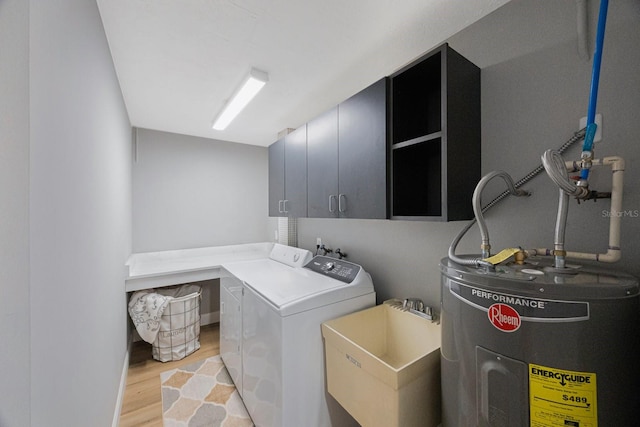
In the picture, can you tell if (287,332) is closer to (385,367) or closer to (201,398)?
(385,367)

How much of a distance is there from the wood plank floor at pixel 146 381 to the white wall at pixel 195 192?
1.20 m

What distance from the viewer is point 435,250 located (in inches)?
58.8

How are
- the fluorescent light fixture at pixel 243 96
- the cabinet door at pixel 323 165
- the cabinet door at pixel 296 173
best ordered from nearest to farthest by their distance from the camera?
the cabinet door at pixel 323 165 → the fluorescent light fixture at pixel 243 96 → the cabinet door at pixel 296 173

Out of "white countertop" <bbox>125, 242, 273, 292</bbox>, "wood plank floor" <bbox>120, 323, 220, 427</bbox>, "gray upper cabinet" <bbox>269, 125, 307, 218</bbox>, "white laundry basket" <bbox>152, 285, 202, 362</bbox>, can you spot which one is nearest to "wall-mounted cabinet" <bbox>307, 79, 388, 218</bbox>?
"gray upper cabinet" <bbox>269, 125, 307, 218</bbox>

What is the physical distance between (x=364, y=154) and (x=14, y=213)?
1.40m

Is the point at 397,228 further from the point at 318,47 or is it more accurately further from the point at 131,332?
the point at 131,332

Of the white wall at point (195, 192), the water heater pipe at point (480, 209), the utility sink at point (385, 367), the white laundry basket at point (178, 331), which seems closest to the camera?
the water heater pipe at point (480, 209)

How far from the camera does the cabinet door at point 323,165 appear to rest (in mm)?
1760

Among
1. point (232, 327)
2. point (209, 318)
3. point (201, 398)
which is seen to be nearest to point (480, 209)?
point (232, 327)

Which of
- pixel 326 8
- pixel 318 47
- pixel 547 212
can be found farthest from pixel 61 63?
pixel 547 212

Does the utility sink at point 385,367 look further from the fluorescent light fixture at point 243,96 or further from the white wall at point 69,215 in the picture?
the fluorescent light fixture at point 243,96

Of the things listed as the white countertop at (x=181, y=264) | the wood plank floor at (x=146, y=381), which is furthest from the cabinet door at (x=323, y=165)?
the wood plank floor at (x=146, y=381)

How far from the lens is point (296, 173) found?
7.27ft

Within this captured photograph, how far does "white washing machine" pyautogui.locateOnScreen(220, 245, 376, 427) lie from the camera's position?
1387 mm
